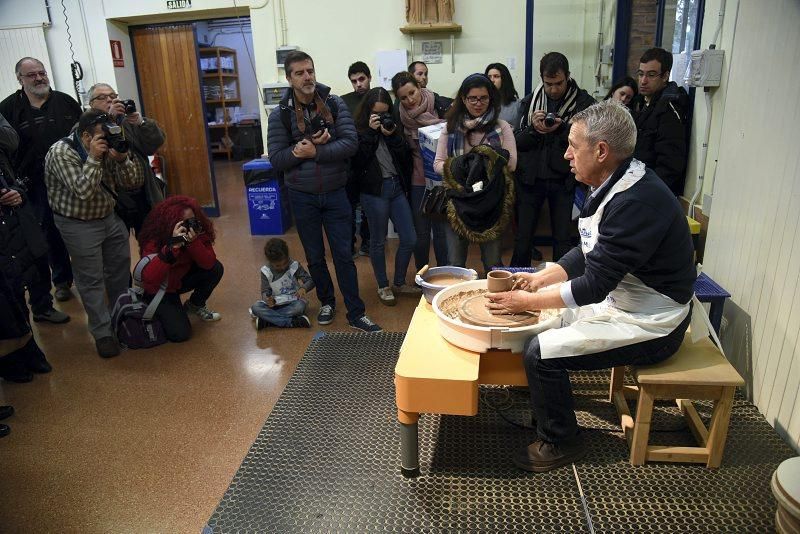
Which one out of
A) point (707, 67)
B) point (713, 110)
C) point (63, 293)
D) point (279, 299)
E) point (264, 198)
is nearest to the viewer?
point (707, 67)

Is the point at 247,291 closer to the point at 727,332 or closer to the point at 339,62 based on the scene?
the point at 339,62

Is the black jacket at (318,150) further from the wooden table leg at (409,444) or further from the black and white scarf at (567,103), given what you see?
the wooden table leg at (409,444)

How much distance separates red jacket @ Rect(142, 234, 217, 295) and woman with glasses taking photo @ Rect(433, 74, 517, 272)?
1.45 metres

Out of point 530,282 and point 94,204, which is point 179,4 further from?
point 530,282

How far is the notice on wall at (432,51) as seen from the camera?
511cm

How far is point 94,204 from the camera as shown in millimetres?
3004

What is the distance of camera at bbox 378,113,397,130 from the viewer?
3.34 metres

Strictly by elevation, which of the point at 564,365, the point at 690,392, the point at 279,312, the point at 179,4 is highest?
the point at 179,4

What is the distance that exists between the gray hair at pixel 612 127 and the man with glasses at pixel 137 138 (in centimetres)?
257

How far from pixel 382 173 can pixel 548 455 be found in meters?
2.02

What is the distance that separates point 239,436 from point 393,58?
387cm

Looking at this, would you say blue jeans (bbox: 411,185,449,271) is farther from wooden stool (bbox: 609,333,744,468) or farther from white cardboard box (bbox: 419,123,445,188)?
wooden stool (bbox: 609,333,744,468)

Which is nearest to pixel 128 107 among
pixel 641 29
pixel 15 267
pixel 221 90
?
pixel 15 267

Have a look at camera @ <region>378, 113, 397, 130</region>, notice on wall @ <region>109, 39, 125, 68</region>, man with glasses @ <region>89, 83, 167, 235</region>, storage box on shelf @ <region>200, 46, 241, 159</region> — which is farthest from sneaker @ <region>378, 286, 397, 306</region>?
storage box on shelf @ <region>200, 46, 241, 159</region>
